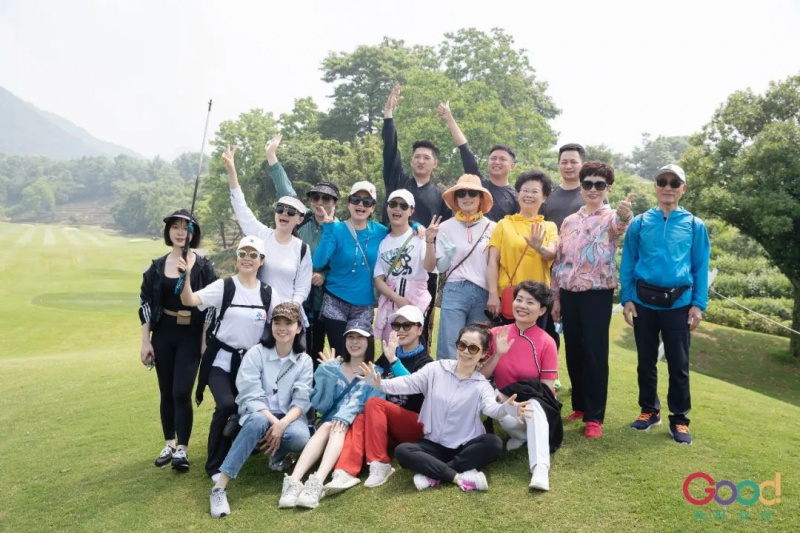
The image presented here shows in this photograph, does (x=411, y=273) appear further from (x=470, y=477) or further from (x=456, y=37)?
(x=456, y=37)

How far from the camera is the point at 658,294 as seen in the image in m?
4.95

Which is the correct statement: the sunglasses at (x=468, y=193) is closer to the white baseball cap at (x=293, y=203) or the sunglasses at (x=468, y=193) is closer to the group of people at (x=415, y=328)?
the group of people at (x=415, y=328)

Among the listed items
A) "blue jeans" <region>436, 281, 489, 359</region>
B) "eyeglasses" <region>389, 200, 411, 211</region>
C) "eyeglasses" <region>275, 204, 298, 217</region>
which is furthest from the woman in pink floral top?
"eyeglasses" <region>275, 204, 298, 217</region>

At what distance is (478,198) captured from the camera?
551 cm

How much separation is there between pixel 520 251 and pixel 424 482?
2353mm

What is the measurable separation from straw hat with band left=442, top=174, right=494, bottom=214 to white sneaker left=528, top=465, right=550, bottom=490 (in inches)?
103

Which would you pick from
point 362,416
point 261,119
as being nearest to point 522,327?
point 362,416

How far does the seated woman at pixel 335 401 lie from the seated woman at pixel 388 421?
0.10 m

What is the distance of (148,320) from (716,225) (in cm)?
3027

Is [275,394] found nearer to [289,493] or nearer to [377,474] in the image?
[289,493]

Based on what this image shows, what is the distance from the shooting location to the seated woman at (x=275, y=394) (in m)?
4.66

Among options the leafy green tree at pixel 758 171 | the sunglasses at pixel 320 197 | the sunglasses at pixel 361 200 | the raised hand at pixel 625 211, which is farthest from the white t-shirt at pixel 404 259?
the leafy green tree at pixel 758 171

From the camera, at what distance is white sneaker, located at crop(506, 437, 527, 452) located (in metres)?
5.02

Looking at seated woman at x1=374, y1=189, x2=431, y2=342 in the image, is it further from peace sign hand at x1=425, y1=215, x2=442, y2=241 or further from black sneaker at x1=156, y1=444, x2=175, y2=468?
black sneaker at x1=156, y1=444, x2=175, y2=468
